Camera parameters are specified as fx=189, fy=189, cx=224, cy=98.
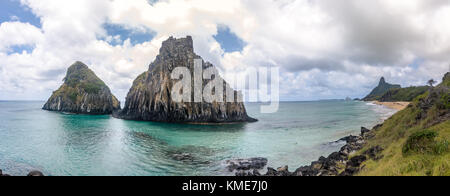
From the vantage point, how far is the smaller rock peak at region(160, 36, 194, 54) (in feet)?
309

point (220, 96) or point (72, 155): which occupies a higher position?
point (220, 96)

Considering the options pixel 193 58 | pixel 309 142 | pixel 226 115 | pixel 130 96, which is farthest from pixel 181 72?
pixel 309 142

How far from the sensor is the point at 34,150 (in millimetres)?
32875

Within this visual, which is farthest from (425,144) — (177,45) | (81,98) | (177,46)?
(81,98)

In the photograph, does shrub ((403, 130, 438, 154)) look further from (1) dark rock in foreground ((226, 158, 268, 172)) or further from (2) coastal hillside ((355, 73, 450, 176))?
(1) dark rock in foreground ((226, 158, 268, 172))

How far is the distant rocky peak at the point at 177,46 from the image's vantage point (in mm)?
94062

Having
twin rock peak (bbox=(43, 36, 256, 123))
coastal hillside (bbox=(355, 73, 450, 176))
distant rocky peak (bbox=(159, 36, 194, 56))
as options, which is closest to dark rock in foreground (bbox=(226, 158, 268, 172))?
coastal hillside (bbox=(355, 73, 450, 176))

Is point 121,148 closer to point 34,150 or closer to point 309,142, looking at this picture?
point 34,150

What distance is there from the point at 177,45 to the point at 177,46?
3.07ft

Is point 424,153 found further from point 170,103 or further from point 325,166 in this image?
point 170,103

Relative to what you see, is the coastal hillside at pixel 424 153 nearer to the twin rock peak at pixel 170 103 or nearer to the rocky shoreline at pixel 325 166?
the rocky shoreline at pixel 325 166

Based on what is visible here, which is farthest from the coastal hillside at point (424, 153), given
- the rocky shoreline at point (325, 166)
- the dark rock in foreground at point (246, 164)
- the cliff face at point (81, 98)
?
the cliff face at point (81, 98)

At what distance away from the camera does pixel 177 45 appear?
314 ft
